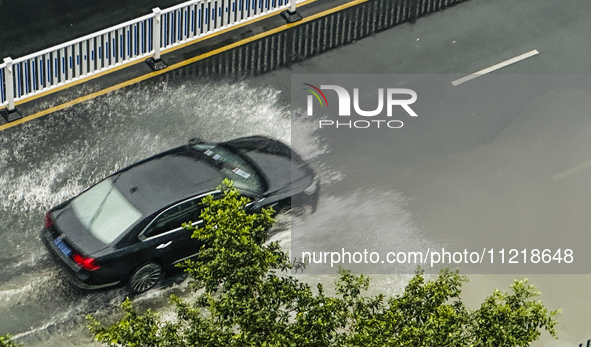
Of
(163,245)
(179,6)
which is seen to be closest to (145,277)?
(163,245)

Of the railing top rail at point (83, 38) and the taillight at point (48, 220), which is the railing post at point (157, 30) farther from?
the taillight at point (48, 220)

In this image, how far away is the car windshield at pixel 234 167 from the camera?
897 inches

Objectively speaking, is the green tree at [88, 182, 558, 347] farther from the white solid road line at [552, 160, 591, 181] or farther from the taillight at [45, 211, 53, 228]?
the white solid road line at [552, 160, 591, 181]

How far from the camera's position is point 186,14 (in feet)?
85.3

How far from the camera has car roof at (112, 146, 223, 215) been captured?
2212cm

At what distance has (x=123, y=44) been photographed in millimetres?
26297

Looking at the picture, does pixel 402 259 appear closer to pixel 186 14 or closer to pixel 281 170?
pixel 281 170

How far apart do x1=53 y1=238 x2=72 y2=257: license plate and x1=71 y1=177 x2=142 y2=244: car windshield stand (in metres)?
0.47

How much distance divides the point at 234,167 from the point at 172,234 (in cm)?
193

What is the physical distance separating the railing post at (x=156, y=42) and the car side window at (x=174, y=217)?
4.97m

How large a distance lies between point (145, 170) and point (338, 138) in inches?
166

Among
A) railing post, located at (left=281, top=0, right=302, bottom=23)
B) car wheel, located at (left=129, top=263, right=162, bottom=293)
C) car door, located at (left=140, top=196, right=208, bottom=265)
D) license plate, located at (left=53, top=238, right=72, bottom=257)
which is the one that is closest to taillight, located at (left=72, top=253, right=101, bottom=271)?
license plate, located at (left=53, top=238, right=72, bottom=257)

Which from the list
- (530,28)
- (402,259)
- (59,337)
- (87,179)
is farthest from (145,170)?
(530,28)

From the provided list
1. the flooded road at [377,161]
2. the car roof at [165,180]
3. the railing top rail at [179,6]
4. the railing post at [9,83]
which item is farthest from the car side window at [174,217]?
the railing top rail at [179,6]
